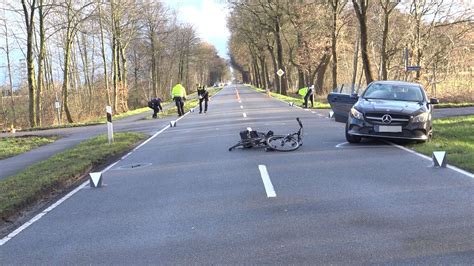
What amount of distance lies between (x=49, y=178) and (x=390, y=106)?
7.66 metres

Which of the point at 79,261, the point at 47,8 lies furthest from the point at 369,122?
the point at 47,8

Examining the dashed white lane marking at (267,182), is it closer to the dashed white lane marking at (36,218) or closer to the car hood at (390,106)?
the dashed white lane marking at (36,218)

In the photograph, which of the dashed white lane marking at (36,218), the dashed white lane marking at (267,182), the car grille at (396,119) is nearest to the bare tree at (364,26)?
the car grille at (396,119)

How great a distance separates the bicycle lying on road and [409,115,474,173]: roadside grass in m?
2.66

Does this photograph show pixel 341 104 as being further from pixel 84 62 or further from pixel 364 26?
pixel 84 62

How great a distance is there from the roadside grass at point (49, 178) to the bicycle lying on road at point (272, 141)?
352 cm

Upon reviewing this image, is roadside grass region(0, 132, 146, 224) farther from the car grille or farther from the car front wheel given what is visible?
the car grille

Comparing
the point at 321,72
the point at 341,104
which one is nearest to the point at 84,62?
the point at 321,72

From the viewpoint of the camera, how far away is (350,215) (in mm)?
6281

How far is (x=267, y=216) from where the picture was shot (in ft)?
21.0

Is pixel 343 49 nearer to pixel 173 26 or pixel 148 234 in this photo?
pixel 173 26

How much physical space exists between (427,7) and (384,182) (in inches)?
1379

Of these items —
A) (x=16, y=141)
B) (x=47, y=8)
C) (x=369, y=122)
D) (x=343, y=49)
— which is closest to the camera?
(x=369, y=122)

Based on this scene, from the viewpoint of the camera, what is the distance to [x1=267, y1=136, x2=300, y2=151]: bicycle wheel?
12188 mm
